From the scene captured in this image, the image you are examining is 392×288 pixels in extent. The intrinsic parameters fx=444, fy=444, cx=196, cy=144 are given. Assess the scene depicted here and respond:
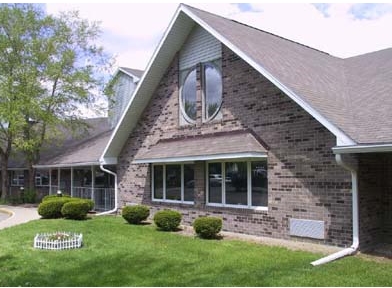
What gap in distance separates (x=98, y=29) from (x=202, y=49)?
1441 cm

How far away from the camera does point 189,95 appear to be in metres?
15.5

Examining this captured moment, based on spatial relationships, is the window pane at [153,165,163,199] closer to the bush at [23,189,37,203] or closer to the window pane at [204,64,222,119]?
the window pane at [204,64,222,119]

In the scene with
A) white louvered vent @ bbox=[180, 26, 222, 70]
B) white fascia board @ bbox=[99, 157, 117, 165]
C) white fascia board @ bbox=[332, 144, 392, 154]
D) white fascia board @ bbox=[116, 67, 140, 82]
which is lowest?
white fascia board @ bbox=[99, 157, 117, 165]

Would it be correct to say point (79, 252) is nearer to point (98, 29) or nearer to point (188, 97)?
point (188, 97)

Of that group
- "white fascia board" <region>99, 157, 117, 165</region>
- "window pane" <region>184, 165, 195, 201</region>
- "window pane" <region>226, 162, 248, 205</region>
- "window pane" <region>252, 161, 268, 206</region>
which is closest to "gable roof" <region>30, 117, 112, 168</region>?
"white fascia board" <region>99, 157, 117, 165</region>

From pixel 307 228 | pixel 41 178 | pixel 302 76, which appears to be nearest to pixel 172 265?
pixel 307 228

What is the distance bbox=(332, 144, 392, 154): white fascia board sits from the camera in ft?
29.1

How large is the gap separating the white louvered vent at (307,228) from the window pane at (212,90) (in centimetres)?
468

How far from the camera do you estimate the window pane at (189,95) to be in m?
15.3

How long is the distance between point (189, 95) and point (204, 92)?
0.82 metres

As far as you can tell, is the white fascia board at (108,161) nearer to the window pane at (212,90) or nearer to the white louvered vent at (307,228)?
the window pane at (212,90)

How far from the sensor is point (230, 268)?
8719mm

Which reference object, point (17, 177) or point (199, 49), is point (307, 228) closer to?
point (199, 49)

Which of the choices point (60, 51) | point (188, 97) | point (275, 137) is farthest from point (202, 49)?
point (60, 51)
